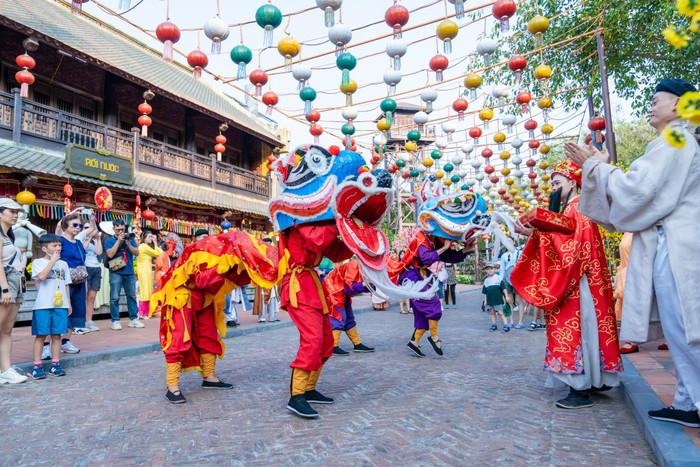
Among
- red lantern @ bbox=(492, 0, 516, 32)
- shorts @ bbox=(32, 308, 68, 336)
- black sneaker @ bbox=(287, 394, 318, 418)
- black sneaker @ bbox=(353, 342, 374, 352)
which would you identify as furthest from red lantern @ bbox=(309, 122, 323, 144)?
black sneaker @ bbox=(287, 394, 318, 418)

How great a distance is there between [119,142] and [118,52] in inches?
98.6

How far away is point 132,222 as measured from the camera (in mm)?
12117

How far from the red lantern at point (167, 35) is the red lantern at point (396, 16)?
2.69 meters

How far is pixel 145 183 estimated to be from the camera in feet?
39.9

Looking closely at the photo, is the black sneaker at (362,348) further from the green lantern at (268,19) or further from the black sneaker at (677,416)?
the green lantern at (268,19)

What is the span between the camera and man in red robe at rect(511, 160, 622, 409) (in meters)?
3.46

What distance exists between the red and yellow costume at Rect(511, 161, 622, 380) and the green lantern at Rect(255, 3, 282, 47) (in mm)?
3969

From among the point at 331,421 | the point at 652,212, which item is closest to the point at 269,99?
the point at 331,421

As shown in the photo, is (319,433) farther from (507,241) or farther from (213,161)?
(213,161)

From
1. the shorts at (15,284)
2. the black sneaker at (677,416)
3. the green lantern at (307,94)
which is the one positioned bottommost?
the black sneaker at (677,416)

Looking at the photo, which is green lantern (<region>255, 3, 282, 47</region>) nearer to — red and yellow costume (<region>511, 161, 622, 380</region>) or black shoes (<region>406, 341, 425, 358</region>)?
red and yellow costume (<region>511, 161, 622, 380</region>)

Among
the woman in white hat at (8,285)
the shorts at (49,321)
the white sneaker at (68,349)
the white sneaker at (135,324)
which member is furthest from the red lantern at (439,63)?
the white sneaker at (135,324)

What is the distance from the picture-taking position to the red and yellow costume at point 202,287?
3.77 metres

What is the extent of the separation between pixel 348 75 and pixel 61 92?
370 inches
